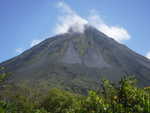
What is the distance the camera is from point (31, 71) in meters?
177

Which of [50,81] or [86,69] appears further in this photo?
[86,69]

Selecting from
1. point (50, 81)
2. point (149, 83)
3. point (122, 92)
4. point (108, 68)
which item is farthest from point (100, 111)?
point (108, 68)

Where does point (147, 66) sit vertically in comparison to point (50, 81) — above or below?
above

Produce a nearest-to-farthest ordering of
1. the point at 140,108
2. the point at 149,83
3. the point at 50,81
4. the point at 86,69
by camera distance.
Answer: the point at 140,108 → the point at 50,81 → the point at 149,83 → the point at 86,69

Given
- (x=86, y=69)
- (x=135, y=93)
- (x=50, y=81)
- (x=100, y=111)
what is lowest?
(x=100, y=111)

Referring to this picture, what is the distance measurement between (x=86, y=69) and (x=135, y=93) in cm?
17596

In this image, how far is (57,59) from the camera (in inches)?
7825

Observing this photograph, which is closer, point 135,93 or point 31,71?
point 135,93

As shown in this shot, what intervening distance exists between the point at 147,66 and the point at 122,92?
194 meters

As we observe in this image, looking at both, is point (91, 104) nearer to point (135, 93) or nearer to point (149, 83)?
point (135, 93)

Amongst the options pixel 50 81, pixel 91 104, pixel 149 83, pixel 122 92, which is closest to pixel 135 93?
pixel 122 92

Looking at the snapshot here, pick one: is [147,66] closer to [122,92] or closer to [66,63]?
[66,63]

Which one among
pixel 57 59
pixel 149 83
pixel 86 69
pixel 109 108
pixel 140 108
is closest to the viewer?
pixel 140 108

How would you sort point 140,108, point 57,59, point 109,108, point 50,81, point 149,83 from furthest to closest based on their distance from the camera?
point 57,59 → point 149,83 → point 50,81 → point 109,108 → point 140,108
